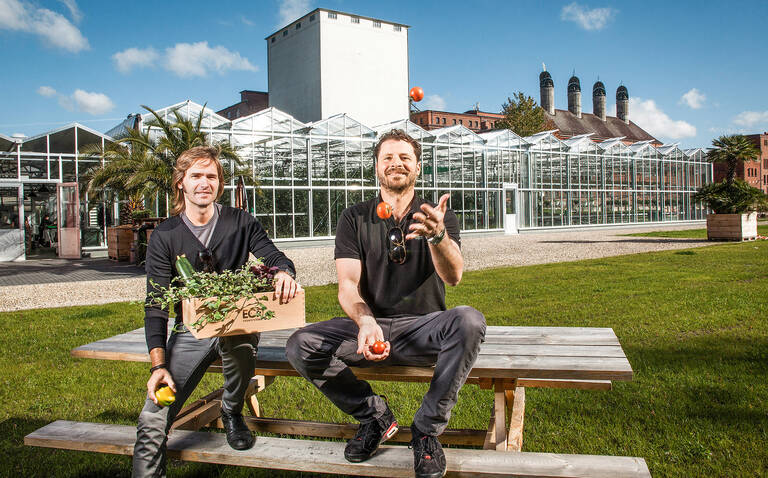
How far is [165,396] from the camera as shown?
226 centimetres

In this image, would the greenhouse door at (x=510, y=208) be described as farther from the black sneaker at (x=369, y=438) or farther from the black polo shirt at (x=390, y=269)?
the black sneaker at (x=369, y=438)

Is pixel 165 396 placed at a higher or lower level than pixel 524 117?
lower

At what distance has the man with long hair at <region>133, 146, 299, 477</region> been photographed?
232 cm

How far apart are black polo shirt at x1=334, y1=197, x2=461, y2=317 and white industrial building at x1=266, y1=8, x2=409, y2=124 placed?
31775 mm

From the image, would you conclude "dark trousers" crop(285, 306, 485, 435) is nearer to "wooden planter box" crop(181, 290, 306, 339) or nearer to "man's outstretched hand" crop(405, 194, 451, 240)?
"wooden planter box" crop(181, 290, 306, 339)

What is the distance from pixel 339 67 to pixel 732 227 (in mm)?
23425

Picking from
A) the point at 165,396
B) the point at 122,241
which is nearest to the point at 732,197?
the point at 122,241

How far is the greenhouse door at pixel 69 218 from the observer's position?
1808 centimetres

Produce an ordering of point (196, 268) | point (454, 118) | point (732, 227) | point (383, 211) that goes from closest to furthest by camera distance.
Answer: point (383, 211)
point (196, 268)
point (732, 227)
point (454, 118)

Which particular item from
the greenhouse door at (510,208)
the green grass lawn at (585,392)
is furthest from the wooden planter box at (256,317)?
the greenhouse door at (510,208)

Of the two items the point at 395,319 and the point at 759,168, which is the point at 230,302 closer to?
the point at 395,319

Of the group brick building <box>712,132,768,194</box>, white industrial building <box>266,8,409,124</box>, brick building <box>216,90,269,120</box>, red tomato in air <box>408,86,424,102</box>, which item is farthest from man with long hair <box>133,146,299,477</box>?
brick building <box>712,132,768,194</box>

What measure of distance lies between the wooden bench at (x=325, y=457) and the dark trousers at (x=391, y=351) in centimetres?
21

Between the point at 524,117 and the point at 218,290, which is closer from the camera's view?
the point at 218,290
